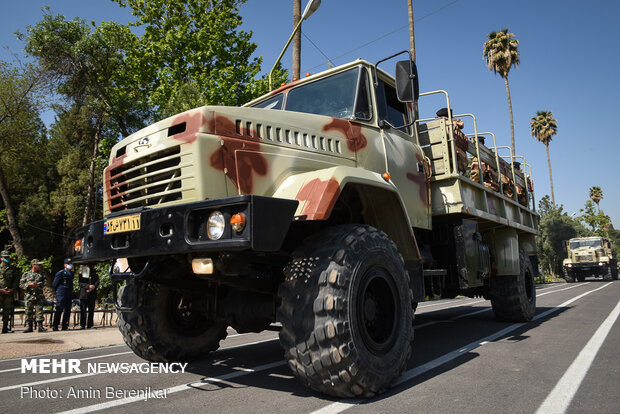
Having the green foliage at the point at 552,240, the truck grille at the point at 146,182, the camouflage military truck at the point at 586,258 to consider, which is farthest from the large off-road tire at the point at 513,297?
the green foliage at the point at 552,240

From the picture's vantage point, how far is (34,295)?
34.7 feet

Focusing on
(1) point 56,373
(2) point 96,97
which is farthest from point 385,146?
(2) point 96,97

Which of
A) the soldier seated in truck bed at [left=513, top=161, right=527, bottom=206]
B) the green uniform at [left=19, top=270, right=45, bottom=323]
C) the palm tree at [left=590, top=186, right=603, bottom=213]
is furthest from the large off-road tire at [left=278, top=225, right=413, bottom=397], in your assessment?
the palm tree at [left=590, top=186, right=603, bottom=213]

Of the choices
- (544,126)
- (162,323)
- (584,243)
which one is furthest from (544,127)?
(162,323)

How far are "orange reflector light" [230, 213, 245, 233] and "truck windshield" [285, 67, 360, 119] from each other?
2.10 m

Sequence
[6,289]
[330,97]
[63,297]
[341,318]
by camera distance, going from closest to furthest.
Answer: [341,318], [330,97], [6,289], [63,297]

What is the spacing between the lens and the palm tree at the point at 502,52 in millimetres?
33406

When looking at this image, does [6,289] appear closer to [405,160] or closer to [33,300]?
[33,300]

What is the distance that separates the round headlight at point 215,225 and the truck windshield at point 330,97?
209 centimetres

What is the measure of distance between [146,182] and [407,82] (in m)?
2.66

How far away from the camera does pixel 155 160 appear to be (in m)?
3.54

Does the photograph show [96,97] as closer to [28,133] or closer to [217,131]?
[28,133]

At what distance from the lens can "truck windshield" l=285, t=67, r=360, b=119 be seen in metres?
4.62

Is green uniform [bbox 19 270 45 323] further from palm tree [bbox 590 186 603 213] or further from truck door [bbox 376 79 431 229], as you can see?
palm tree [bbox 590 186 603 213]
